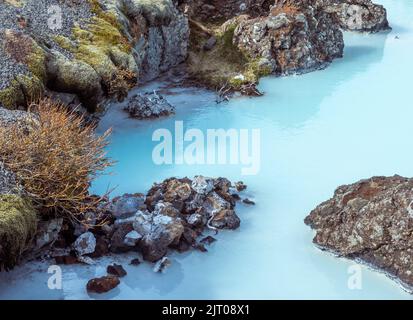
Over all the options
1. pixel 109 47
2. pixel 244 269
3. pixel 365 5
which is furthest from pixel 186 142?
pixel 365 5

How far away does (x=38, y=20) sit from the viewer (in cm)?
2248

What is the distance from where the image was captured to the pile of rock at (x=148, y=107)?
23.9 meters

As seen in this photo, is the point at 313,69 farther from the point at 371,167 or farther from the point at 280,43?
the point at 371,167

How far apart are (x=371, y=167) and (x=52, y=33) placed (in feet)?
41.9

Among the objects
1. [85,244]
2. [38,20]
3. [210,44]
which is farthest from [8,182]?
[210,44]

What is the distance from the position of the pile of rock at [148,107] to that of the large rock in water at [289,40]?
24.1 ft

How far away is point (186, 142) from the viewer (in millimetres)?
21922

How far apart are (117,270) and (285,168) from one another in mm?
7921

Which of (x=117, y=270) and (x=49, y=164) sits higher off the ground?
(x=49, y=164)

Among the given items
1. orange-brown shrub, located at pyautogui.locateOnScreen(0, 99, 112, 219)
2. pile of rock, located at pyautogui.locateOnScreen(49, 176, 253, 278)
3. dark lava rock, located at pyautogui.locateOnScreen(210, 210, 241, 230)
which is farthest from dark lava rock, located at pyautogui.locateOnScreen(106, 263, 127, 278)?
dark lava rock, located at pyautogui.locateOnScreen(210, 210, 241, 230)

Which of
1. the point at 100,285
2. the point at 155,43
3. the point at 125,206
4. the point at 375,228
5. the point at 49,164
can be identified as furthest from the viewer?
the point at 155,43

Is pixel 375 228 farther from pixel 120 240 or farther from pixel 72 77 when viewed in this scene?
pixel 72 77

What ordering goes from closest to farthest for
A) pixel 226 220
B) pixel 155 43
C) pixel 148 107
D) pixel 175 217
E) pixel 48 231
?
pixel 48 231, pixel 175 217, pixel 226 220, pixel 148 107, pixel 155 43

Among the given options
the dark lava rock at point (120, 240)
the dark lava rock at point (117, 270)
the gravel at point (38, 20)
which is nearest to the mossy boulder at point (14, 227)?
the dark lava rock at point (117, 270)
